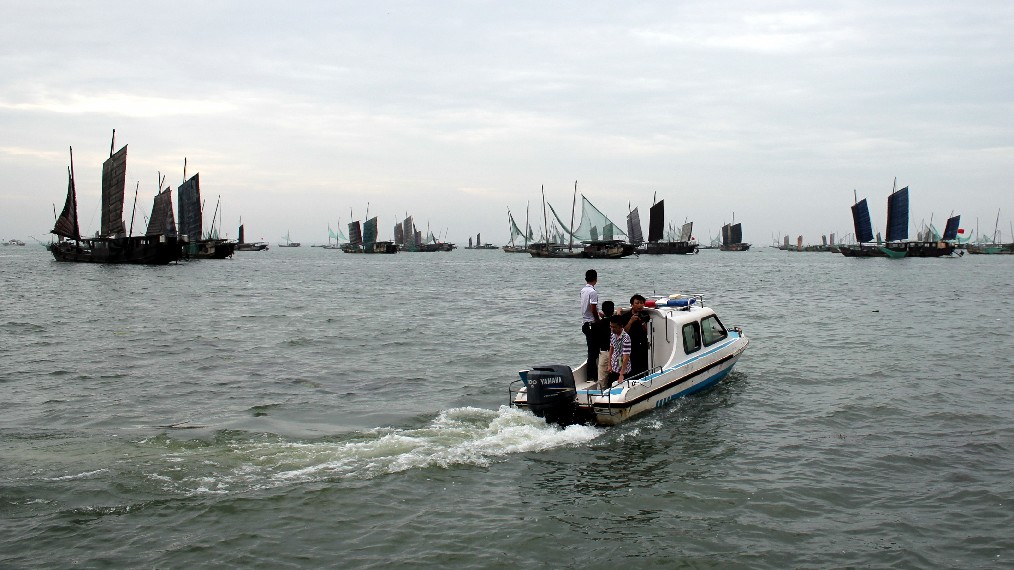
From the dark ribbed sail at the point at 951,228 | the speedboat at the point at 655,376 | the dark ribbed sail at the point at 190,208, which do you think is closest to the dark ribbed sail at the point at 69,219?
the dark ribbed sail at the point at 190,208

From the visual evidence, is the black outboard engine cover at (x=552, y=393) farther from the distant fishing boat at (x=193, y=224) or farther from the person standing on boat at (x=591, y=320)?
the distant fishing boat at (x=193, y=224)

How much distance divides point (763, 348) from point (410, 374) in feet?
39.2

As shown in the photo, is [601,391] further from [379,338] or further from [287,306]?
[287,306]

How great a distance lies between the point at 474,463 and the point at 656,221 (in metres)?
137

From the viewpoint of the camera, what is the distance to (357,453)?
11.6 m

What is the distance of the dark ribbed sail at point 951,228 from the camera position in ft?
447

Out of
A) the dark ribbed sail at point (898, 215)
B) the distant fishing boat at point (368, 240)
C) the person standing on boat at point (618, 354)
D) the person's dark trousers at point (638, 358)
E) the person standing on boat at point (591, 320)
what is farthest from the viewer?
the distant fishing boat at point (368, 240)

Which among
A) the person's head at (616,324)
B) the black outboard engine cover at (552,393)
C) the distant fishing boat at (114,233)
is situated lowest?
the black outboard engine cover at (552,393)

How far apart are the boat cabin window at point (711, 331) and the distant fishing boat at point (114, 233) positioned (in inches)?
3011

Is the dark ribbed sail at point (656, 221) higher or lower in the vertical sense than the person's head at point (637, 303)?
higher

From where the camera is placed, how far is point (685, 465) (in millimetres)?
11766

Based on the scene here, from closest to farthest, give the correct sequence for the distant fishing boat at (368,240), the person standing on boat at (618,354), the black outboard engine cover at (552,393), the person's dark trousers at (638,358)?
1. the black outboard engine cover at (552,393)
2. the person standing on boat at (618,354)
3. the person's dark trousers at (638,358)
4. the distant fishing boat at (368,240)

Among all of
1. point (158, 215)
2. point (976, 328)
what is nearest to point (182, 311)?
Answer: point (976, 328)

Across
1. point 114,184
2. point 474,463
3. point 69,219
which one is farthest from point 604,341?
point 69,219
